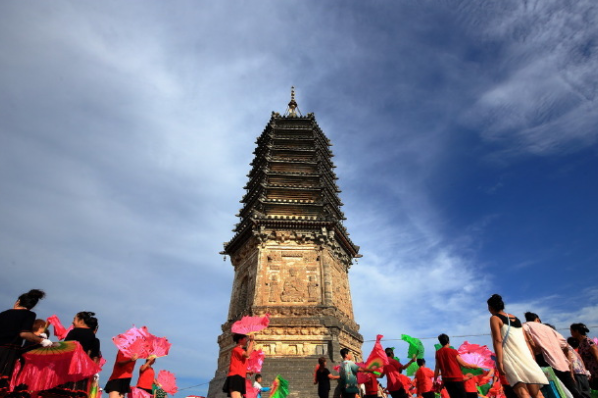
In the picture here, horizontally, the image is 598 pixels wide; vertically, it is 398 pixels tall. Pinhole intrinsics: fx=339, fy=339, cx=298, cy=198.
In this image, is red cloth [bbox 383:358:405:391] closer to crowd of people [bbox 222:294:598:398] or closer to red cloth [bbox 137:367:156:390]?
crowd of people [bbox 222:294:598:398]

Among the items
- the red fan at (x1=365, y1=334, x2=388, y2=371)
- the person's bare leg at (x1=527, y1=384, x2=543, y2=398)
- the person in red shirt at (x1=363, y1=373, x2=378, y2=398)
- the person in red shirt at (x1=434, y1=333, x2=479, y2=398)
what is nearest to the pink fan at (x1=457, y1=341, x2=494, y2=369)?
the person in red shirt at (x1=434, y1=333, x2=479, y2=398)

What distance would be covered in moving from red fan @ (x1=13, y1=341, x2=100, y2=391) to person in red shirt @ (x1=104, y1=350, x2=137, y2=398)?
88 cm

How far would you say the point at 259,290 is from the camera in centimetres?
1555

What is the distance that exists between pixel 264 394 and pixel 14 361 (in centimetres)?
1009

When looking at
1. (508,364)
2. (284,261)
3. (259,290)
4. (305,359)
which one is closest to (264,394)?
(305,359)

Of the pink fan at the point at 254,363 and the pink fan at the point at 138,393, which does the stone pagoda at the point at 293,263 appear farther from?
the pink fan at the point at 138,393

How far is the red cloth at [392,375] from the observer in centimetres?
588

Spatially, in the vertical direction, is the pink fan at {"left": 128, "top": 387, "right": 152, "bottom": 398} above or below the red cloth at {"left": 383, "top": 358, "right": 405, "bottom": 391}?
below

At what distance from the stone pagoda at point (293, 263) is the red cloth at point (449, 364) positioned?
27.1ft

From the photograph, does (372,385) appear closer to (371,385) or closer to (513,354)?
(371,385)

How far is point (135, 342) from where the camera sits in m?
5.01

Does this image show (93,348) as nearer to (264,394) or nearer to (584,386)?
(584,386)

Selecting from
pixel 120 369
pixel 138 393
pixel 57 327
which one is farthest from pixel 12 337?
pixel 138 393

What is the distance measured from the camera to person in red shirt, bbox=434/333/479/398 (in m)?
4.86
